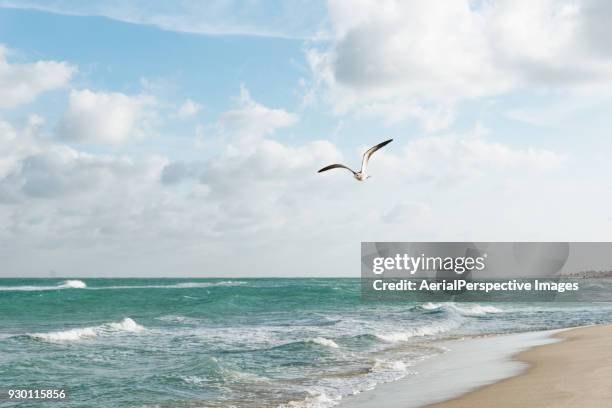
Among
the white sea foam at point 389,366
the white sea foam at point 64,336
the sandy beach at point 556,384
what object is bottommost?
the white sea foam at point 64,336

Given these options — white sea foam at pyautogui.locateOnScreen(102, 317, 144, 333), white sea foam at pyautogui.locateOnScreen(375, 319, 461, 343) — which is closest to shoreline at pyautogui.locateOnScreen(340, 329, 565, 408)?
white sea foam at pyautogui.locateOnScreen(375, 319, 461, 343)

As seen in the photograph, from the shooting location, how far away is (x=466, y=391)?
37.0 ft

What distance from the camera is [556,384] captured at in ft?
36.7

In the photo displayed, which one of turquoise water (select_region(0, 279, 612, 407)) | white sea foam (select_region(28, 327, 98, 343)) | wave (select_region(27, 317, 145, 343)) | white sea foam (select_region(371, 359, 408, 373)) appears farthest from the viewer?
wave (select_region(27, 317, 145, 343))

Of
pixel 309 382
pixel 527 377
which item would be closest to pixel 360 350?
pixel 309 382

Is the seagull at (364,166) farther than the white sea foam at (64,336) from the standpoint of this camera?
No

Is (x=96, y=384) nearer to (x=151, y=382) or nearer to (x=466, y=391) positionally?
(x=151, y=382)

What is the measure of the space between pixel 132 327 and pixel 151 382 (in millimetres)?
13005

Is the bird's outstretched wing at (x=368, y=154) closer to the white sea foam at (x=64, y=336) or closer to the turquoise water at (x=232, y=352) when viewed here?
the turquoise water at (x=232, y=352)

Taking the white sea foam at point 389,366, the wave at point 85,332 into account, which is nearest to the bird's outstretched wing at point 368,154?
the white sea foam at point 389,366

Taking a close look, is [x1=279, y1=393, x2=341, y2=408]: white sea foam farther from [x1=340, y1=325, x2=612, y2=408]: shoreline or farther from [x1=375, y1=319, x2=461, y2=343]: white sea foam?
[x1=375, y1=319, x2=461, y2=343]: white sea foam

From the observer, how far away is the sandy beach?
9648 mm

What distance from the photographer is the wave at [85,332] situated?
2166cm

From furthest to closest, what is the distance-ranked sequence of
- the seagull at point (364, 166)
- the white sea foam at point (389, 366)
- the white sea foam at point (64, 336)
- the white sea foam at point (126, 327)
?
the white sea foam at point (126, 327) → the white sea foam at point (64, 336) → the white sea foam at point (389, 366) → the seagull at point (364, 166)
